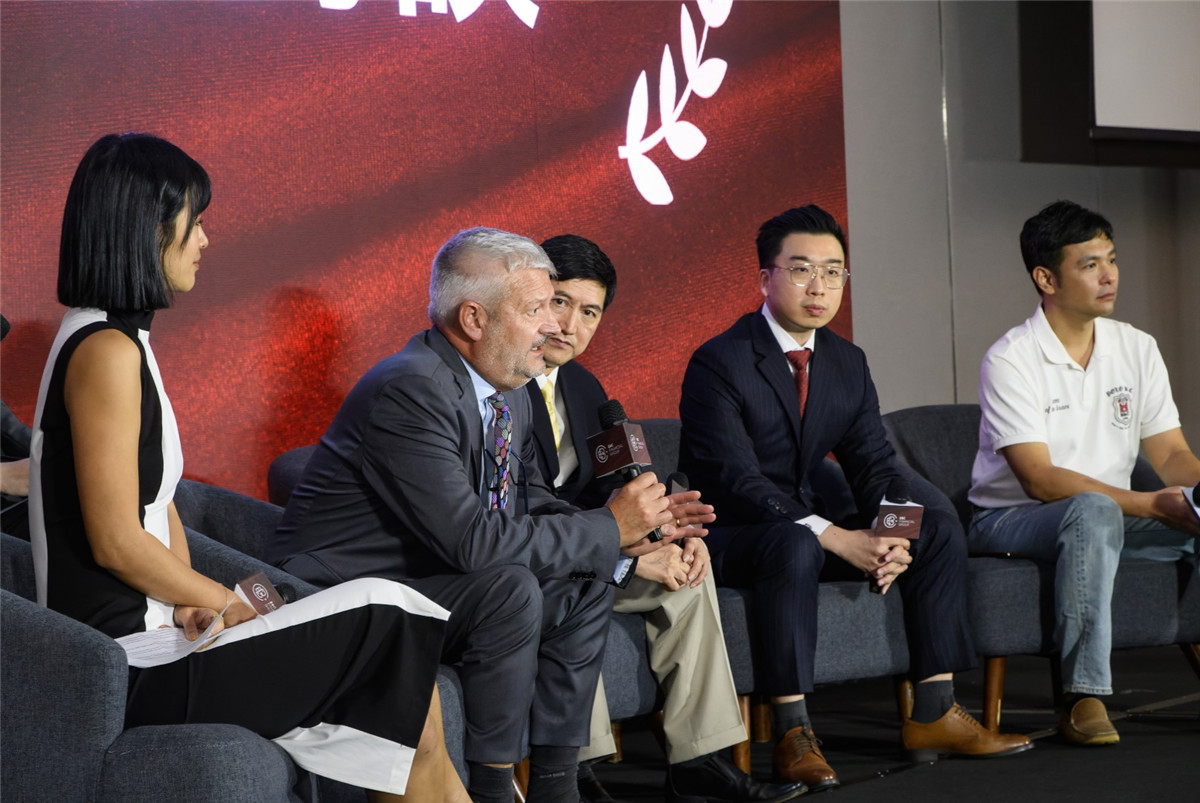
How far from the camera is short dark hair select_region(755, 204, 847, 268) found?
11.4 feet

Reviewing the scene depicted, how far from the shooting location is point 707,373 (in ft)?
11.0

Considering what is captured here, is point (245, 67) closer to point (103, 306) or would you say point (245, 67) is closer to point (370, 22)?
point (370, 22)

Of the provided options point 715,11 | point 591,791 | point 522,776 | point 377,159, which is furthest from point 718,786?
point 715,11

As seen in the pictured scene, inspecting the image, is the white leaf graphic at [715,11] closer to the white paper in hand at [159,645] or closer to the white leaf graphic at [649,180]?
the white leaf graphic at [649,180]

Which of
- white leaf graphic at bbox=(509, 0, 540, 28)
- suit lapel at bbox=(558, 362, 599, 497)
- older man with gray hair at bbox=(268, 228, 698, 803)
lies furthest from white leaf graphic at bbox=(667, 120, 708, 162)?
older man with gray hair at bbox=(268, 228, 698, 803)

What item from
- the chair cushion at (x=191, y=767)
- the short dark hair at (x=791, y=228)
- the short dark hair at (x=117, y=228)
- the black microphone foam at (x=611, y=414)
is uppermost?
the short dark hair at (x=791, y=228)

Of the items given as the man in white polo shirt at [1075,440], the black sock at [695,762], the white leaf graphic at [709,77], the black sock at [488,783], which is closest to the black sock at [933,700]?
the man in white polo shirt at [1075,440]

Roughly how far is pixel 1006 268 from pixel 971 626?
2.31 metres

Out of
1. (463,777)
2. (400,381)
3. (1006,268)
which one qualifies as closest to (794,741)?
(463,777)

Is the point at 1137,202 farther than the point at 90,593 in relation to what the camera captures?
Yes

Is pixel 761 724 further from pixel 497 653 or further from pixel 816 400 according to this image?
pixel 497 653

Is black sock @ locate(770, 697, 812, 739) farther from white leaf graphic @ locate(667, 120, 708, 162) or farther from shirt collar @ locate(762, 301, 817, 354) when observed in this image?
white leaf graphic @ locate(667, 120, 708, 162)

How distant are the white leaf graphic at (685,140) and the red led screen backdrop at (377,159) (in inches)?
0.5

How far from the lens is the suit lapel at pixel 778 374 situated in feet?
11.0
